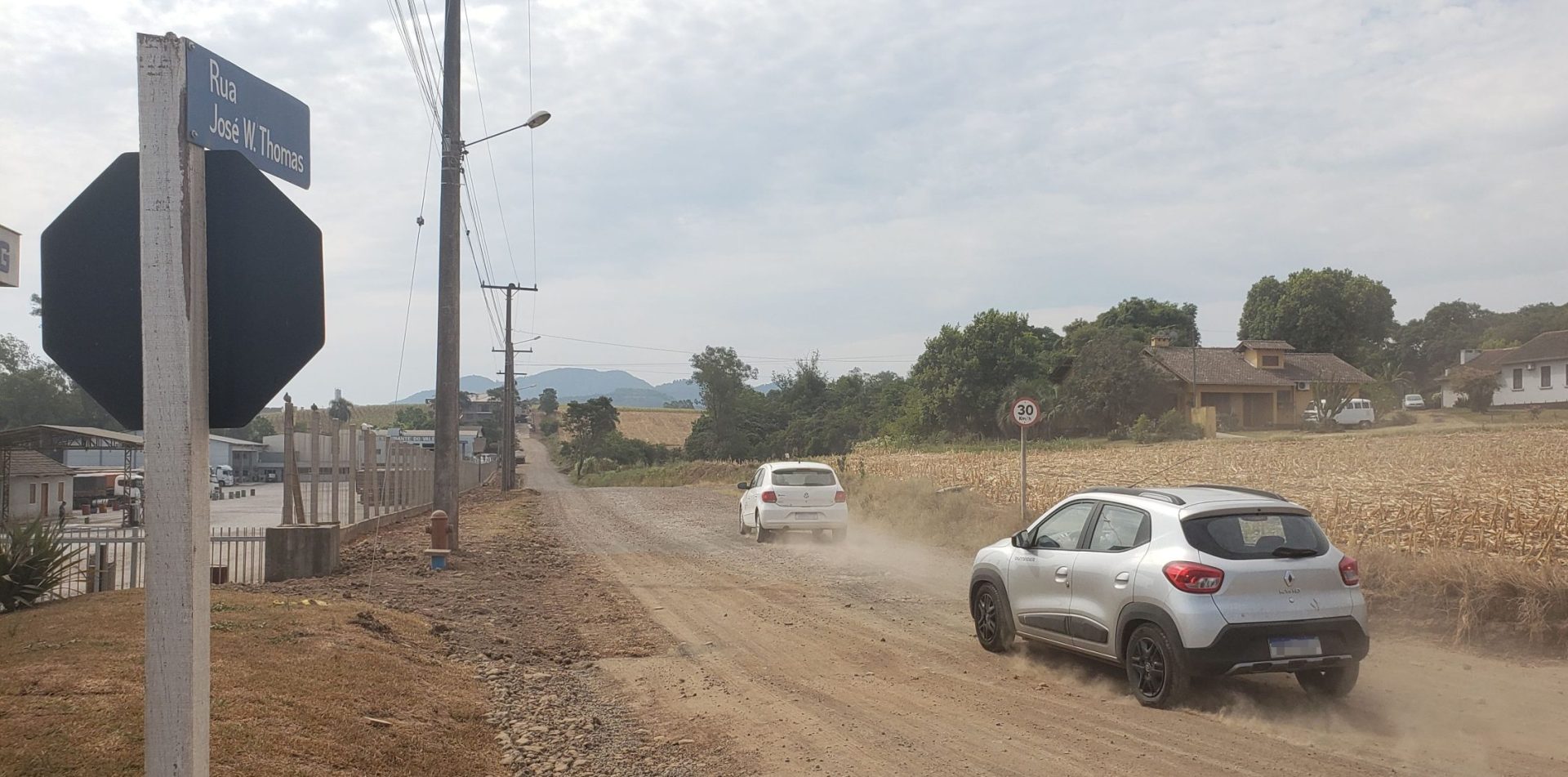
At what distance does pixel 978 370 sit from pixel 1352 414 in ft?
75.2

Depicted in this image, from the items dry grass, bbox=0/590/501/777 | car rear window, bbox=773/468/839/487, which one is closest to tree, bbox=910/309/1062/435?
car rear window, bbox=773/468/839/487

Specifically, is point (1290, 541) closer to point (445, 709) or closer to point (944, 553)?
point (445, 709)

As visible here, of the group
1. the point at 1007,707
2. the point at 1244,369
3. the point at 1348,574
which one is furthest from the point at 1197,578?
the point at 1244,369

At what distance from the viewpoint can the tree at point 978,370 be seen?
235 ft

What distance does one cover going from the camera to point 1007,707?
788cm

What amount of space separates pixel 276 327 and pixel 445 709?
15.7 feet

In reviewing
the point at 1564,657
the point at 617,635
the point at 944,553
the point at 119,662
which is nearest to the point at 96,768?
the point at 119,662

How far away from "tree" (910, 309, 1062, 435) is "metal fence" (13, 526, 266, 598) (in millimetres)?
59316

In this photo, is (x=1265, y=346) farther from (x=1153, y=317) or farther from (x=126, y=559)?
(x=126, y=559)

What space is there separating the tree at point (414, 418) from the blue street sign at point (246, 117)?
12963 centimetres

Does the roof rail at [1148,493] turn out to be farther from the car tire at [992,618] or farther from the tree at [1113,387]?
the tree at [1113,387]

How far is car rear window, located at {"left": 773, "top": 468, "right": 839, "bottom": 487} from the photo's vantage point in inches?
840

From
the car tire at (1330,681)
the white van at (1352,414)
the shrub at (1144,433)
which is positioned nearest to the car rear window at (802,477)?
the car tire at (1330,681)

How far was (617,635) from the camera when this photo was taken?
11.0 m
